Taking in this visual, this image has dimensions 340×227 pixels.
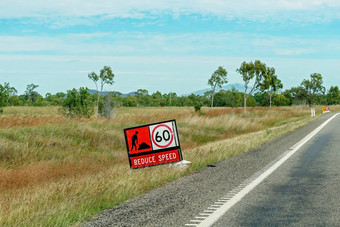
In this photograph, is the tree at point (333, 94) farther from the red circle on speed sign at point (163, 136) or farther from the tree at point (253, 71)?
the red circle on speed sign at point (163, 136)

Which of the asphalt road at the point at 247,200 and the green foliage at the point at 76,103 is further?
the green foliage at the point at 76,103

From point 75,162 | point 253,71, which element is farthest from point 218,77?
point 75,162

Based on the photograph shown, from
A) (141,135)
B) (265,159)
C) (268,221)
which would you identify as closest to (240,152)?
(265,159)

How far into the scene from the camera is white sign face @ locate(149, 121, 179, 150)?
33.3 feet

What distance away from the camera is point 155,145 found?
33.6 feet

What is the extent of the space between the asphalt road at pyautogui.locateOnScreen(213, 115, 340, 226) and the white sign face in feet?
7.83

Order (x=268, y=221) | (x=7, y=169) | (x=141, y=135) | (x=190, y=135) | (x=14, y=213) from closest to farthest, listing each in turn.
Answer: (x=268, y=221)
(x=14, y=213)
(x=141, y=135)
(x=7, y=169)
(x=190, y=135)

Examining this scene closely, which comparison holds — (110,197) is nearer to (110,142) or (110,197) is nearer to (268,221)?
(268,221)

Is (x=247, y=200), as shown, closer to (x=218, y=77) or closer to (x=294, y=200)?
(x=294, y=200)

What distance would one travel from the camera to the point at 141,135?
33.6 ft

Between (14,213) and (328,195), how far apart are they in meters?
4.65

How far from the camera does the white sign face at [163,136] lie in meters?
10.1

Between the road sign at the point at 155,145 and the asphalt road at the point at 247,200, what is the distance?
882 millimetres

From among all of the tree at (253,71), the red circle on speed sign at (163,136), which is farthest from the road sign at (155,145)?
the tree at (253,71)
